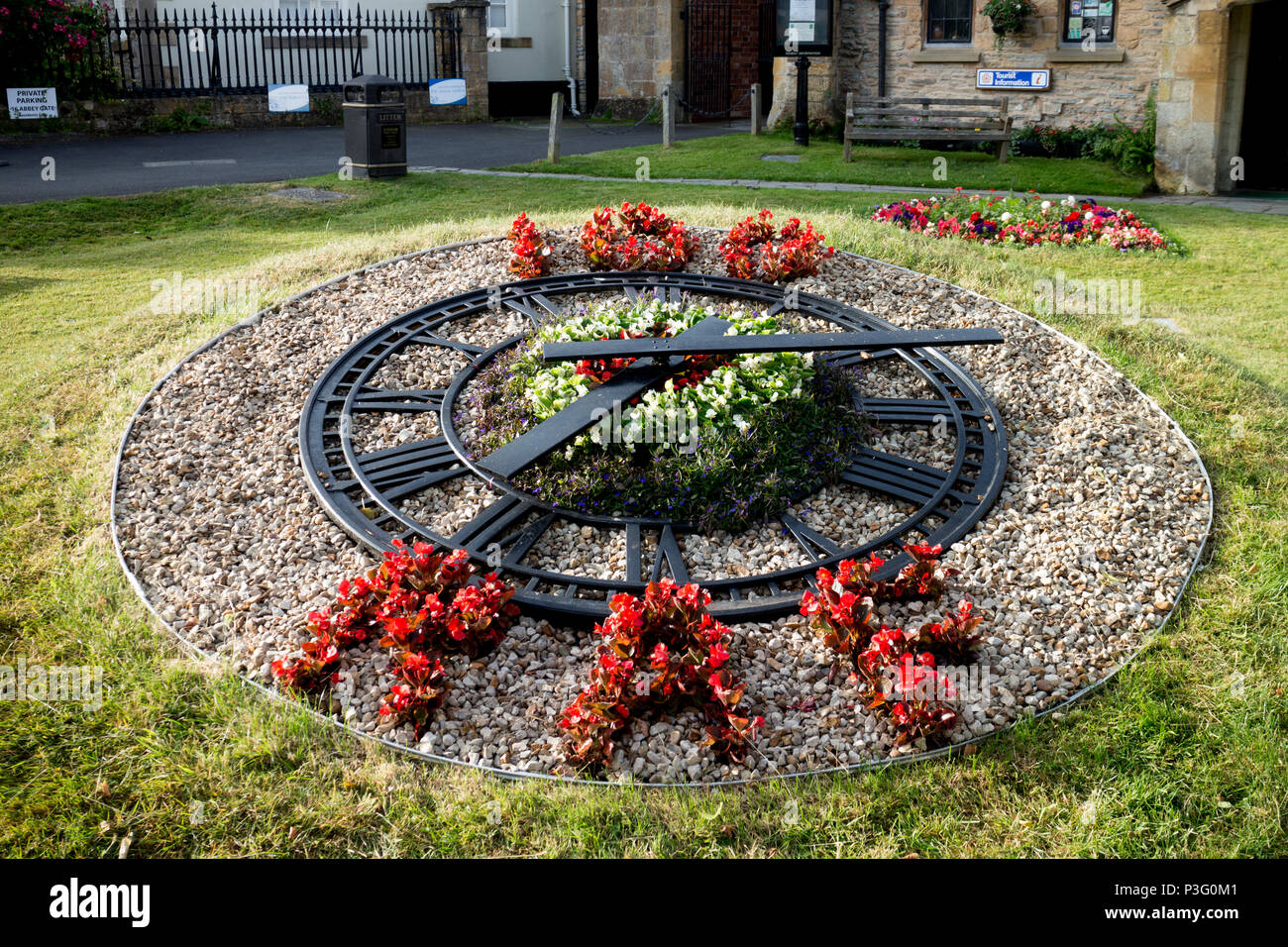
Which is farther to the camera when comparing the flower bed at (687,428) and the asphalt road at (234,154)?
the asphalt road at (234,154)

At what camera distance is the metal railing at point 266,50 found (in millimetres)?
19234

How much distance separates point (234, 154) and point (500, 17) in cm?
964

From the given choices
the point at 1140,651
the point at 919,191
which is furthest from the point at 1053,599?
the point at 919,191

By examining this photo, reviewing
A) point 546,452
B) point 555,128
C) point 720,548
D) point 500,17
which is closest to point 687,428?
point 720,548

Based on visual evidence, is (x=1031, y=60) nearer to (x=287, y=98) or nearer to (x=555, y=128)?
(x=555, y=128)

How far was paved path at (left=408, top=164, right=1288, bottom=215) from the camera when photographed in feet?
42.2

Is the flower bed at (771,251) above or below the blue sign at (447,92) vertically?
below

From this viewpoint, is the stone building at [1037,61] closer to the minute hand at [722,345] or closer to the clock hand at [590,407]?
the minute hand at [722,345]

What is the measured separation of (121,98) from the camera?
18.4 metres

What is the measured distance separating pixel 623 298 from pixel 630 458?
180cm

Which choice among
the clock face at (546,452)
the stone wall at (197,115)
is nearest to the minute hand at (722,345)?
the clock face at (546,452)

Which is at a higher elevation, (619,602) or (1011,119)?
(1011,119)

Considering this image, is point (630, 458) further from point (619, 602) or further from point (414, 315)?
point (414, 315)

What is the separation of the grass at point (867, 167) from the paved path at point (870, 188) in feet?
0.70
